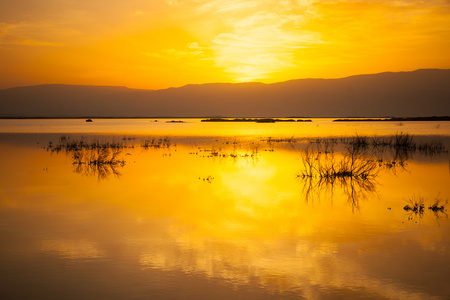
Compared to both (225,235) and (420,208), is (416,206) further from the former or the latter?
(225,235)

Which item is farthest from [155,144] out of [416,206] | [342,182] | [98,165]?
[416,206]

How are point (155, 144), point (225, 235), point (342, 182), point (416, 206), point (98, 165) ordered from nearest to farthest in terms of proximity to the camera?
1. point (225, 235)
2. point (416, 206)
3. point (342, 182)
4. point (98, 165)
5. point (155, 144)

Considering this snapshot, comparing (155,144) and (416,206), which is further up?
(155,144)

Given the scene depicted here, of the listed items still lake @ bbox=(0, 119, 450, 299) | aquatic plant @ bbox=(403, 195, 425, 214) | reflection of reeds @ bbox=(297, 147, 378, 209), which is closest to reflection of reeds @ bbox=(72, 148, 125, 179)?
still lake @ bbox=(0, 119, 450, 299)

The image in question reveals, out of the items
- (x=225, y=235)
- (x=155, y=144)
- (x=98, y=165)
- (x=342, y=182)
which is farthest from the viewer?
(x=155, y=144)

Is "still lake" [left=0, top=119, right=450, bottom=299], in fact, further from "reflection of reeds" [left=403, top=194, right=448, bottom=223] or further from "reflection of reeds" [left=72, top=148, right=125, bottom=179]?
"reflection of reeds" [left=72, top=148, right=125, bottom=179]

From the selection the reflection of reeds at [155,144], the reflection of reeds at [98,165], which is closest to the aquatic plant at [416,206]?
the reflection of reeds at [98,165]

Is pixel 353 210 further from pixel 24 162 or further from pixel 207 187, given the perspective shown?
pixel 24 162

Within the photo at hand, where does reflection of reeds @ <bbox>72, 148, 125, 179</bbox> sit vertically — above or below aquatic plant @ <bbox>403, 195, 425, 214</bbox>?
above

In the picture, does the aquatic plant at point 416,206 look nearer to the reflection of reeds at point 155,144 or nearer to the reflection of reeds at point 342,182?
the reflection of reeds at point 342,182

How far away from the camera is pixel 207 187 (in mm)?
18016

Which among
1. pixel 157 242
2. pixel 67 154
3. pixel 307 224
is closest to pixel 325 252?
pixel 307 224

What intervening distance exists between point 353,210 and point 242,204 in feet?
11.0

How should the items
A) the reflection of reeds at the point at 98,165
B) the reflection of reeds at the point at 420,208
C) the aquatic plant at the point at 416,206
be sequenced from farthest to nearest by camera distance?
the reflection of reeds at the point at 98,165 → the aquatic plant at the point at 416,206 → the reflection of reeds at the point at 420,208
